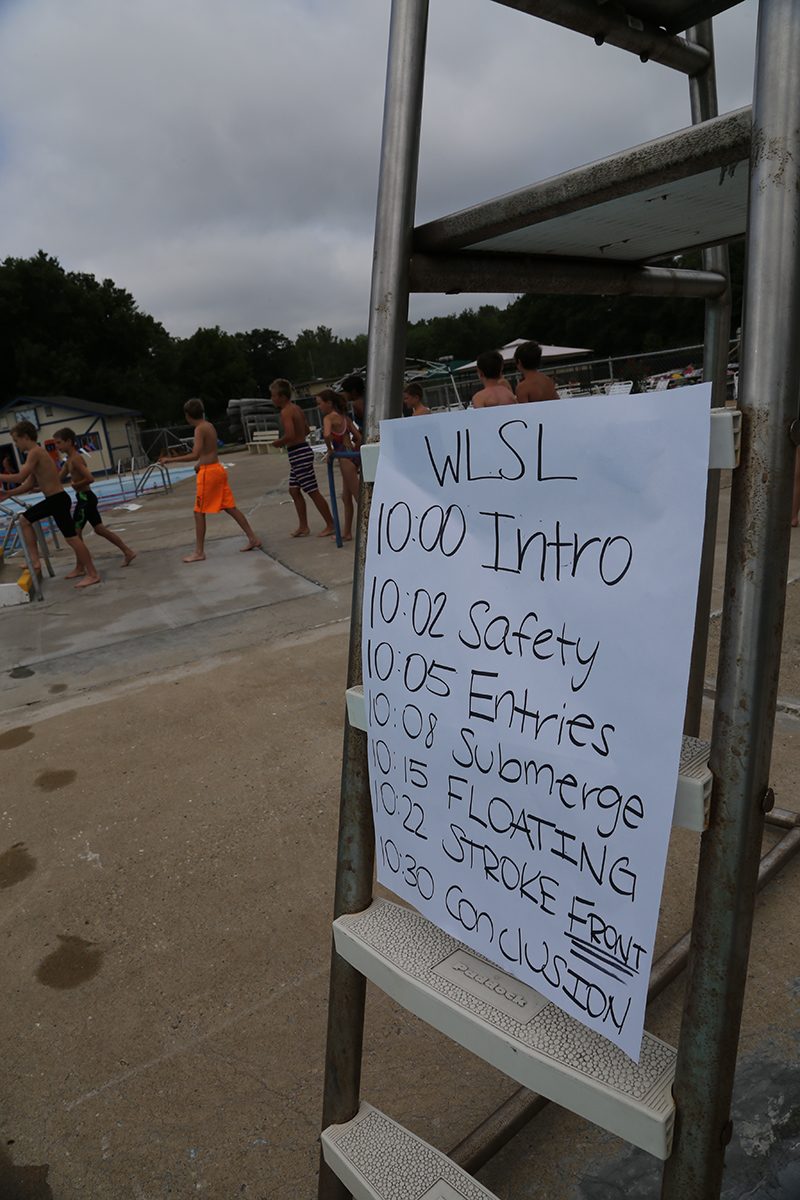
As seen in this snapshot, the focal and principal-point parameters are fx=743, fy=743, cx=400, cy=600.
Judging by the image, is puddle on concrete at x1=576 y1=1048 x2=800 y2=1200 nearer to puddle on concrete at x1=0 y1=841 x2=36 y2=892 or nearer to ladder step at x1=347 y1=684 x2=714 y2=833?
ladder step at x1=347 y1=684 x2=714 y2=833

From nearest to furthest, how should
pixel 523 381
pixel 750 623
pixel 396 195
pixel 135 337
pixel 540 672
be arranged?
pixel 750 623, pixel 540 672, pixel 396 195, pixel 523 381, pixel 135 337

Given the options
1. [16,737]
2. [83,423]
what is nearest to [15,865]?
[16,737]

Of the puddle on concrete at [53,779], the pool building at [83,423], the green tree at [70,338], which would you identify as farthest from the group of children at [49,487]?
the green tree at [70,338]

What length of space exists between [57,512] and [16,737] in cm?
413

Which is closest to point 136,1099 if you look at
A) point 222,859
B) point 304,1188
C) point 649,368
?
point 304,1188

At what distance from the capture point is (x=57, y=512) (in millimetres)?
7703

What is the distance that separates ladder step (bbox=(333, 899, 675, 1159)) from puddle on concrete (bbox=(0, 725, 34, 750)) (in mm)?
3467

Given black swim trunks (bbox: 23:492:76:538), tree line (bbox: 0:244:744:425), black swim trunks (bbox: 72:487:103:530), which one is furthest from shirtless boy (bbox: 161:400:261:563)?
tree line (bbox: 0:244:744:425)

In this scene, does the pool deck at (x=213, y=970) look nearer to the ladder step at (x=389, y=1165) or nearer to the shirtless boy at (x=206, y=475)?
the ladder step at (x=389, y=1165)

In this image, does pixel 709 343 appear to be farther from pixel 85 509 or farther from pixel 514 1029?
pixel 85 509

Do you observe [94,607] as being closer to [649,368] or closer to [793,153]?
[793,153]

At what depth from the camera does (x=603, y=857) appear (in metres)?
0.92

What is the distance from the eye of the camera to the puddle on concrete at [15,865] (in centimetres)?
287

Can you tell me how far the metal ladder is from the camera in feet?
2.57
